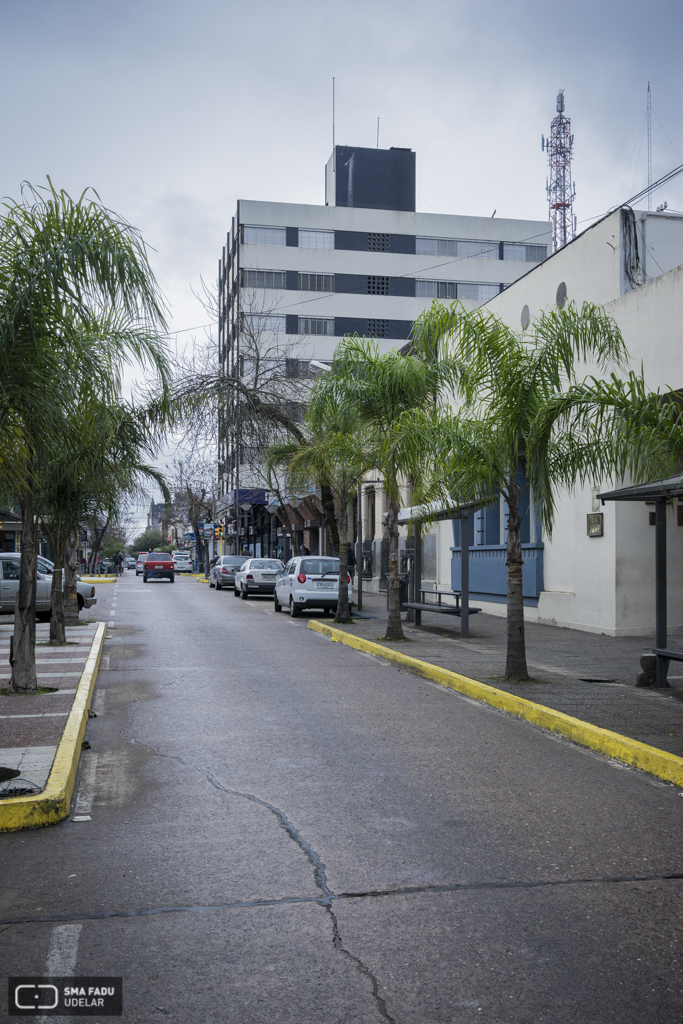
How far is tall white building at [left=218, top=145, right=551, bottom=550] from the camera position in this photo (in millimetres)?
60000

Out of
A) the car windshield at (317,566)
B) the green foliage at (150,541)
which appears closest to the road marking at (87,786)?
the car windshield at (317,566)

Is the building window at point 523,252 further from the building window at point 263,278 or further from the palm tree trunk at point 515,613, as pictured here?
the palm tree trunk at point 515,613

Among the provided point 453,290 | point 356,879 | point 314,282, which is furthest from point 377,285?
point 356,879

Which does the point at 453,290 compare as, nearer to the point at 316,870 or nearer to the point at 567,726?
the point at 567,726

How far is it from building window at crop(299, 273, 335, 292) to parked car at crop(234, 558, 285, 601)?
3026 centimetres

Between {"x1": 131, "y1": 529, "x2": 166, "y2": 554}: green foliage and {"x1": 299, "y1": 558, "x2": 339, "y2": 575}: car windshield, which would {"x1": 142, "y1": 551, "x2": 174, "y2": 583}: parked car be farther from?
{"x1": 131, "y1": 529, "x2": 166, "y2": 554}: green foliage

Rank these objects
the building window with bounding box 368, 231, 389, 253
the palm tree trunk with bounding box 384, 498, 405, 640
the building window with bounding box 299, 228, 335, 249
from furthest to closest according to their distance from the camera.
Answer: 1. the building window with bounding box 368, 231, 389, 253
2. the building window with bounding box 299, 228, 335, 249
3. the palm tree trunk with bounding box 384, 498, 405, 640

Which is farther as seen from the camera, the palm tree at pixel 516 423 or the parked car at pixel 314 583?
the parked car at pixel 314 583

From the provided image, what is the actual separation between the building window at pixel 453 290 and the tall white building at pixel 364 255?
0.22 feet

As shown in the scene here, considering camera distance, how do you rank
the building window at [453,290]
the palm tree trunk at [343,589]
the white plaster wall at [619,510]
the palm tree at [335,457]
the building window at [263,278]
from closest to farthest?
the white plaster wall at [619,510] → the palm tree at [335,457] → the palm tree trunk at [343,589] → the building window at [263,278] → the building window at [453,290]

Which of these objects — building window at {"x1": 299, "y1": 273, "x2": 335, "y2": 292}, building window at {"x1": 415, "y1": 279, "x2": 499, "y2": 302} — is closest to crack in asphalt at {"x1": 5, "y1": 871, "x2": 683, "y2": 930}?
building window at {"x1": 299, "y1": 273, "x2": 335, "y2": 292}

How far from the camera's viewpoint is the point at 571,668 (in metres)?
13.0

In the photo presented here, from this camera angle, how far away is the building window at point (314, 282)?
199 feet

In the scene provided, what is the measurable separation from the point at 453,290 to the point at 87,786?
60207mm
